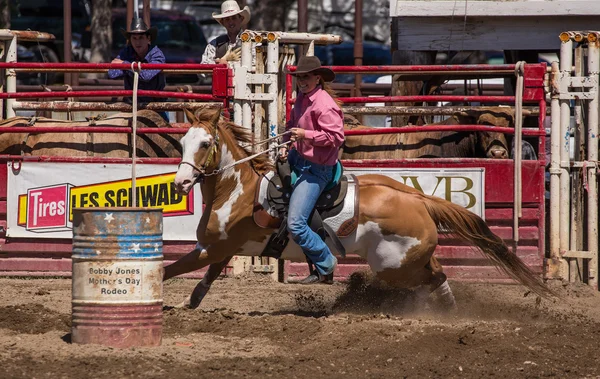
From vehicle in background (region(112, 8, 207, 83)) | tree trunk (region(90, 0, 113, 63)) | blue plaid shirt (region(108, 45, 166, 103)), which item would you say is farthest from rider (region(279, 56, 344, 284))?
vehicle in background (region(112, 8, 207, 83))

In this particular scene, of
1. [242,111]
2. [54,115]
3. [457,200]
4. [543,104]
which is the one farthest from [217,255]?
[54,115]

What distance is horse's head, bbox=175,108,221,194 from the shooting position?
691 cm

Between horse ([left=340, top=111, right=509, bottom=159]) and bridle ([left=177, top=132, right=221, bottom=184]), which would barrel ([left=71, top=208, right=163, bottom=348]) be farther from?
horse ([left=340, top=111, right=509, bottom=159])

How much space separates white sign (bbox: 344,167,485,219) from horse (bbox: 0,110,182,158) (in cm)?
239

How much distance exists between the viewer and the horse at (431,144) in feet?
30.7

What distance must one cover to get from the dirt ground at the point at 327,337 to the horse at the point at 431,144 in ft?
4.56

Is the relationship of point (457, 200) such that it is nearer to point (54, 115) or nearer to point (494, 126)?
point (494, 126)

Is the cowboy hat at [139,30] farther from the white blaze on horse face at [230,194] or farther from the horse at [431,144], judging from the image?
the white blaze on horse face at [230,194]

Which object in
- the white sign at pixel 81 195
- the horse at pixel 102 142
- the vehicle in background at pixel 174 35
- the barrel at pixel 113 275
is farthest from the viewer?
the vehicle in background at pixel 174 35

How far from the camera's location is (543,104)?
8.90m

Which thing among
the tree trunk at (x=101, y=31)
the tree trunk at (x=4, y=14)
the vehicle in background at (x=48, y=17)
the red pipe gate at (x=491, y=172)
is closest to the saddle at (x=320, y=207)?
the red pipe gate at (x=491, y=172)

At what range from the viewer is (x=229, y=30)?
391 inches

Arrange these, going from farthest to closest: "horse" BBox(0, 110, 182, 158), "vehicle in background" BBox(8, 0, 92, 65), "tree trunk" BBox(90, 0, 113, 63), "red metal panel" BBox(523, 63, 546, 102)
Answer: "vehicle in background" BBox(8, 0, 92, 65) < "tree trunk" BBox(90, 0, 113, 63) < "horse" BBox(0, 110, 182, 158) < "red metal panel" BBox(523, 63, 546, 102)

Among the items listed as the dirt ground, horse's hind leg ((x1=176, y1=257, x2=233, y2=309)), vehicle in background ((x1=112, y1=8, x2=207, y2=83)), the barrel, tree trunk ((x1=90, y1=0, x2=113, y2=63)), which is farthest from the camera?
vehicle in background ((x1=112, y1=8, x2=207, y2=83))
